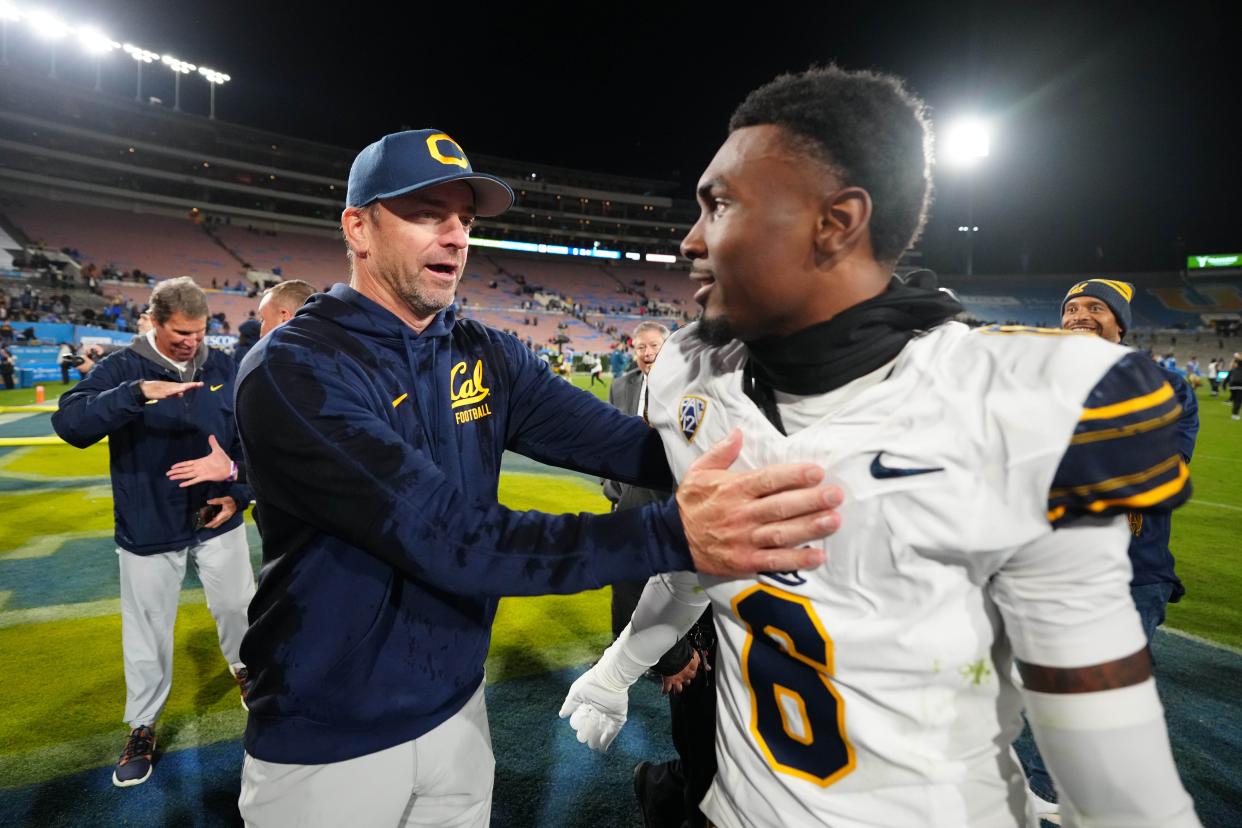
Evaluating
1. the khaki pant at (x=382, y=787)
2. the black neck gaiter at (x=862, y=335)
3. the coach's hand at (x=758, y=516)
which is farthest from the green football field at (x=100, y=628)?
the black neck gaiter at (x=862, y=335)

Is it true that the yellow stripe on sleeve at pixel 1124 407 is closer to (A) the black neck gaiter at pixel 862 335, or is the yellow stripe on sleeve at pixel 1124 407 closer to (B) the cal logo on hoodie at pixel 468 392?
(A) the black neck gaiter at pixel 862 335

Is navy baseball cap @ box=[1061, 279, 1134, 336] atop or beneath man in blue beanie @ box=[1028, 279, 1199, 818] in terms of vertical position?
atop

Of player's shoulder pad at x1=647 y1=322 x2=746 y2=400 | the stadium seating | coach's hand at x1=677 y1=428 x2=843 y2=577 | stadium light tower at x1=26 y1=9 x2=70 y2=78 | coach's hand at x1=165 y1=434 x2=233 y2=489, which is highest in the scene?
stadium light tower at x1=26 y1=9 x2=70 y2=78

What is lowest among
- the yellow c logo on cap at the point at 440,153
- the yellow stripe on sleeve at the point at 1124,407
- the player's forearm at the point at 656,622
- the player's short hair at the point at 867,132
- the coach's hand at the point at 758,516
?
the player's forearm at the point at 656,622

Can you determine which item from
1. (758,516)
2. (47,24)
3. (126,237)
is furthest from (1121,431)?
(47,24)

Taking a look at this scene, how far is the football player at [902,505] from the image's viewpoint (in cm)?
96

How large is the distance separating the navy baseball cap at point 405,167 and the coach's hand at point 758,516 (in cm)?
106

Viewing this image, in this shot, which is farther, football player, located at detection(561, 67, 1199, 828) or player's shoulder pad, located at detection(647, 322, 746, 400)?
player's shoulder pad, located at detection(647, 322, 746, 400)

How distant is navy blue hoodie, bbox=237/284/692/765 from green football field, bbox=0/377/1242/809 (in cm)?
254

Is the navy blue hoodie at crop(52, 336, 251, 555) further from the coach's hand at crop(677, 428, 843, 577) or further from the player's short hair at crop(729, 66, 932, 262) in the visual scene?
the player's short hair at crop(729, 66, 932, 262)

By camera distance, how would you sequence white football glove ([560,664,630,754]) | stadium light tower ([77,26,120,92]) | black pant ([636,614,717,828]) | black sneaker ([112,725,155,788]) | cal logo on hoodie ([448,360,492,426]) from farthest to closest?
stadium light tower ([77,26,120,92]) → black sneaker ([112,725,155,788]) → black pant ([636,614,717,828]) → white football glove ([560,664,630,754]) → cal logo on hoodie ([448,360,492,426])

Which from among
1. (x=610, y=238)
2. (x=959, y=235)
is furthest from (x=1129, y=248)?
(x=610, y=238)

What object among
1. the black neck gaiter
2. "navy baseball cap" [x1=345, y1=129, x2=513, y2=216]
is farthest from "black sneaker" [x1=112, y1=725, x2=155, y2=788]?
the black neck gaiter

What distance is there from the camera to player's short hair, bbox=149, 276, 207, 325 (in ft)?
11.7
